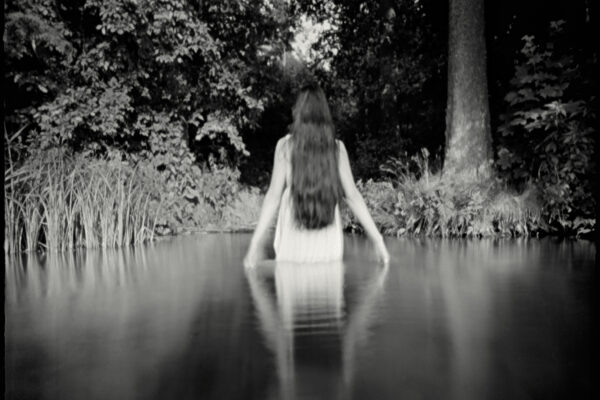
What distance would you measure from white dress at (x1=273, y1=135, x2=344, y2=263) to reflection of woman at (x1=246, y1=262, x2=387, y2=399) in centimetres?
21

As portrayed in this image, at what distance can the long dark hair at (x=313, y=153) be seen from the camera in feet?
14.9

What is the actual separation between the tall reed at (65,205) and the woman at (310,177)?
320 cm

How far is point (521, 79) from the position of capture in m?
8.48

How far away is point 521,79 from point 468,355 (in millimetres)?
7065

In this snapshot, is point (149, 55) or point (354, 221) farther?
point (149, 55)

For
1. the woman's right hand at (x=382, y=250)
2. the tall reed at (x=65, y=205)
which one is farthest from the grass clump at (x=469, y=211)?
the tall reed at (x=65, y=205)

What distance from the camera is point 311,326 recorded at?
114 inches

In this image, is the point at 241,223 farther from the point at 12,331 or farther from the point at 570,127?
the point at 12,331

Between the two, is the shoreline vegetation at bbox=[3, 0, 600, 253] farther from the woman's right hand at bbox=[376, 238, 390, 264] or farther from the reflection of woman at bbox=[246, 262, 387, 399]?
the woman's right hand at bbox=[376, 238, 390, 264]

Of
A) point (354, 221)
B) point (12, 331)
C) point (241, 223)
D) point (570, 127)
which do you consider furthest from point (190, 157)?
point (12, 331)

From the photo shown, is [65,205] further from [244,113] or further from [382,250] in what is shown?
[244,113]

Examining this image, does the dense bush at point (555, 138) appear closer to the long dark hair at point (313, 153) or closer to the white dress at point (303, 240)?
the white dress at point (303, 240)

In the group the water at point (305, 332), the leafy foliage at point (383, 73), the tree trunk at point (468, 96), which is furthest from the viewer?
the leafy foliage at point (383, 73)

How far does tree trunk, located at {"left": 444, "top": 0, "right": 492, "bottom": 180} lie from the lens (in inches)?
363
